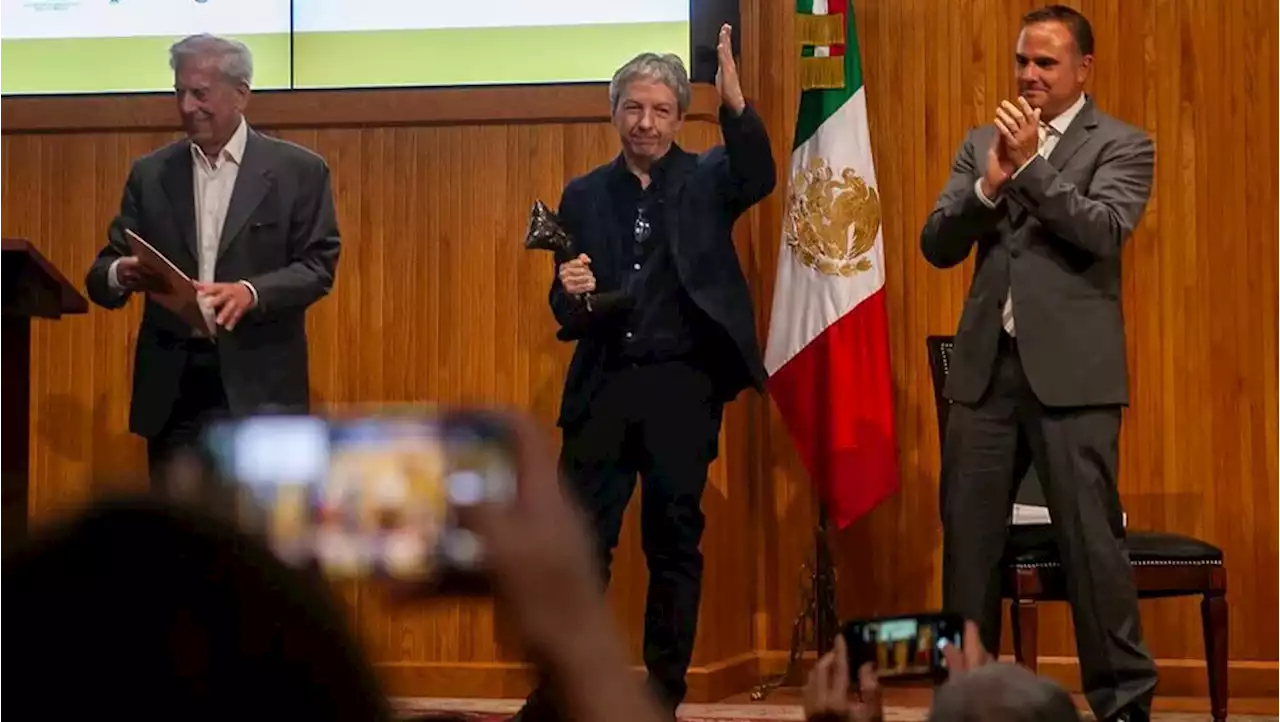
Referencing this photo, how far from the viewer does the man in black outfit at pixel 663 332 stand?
3953 millimetres

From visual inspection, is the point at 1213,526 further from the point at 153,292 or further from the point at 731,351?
the point at 153,292

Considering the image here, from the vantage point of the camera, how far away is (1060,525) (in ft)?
12.6

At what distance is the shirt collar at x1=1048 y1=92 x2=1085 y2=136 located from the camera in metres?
3.94

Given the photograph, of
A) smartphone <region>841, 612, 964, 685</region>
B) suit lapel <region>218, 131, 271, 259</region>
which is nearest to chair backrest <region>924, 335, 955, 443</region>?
suit lapel <region>218, 131, 271, 259</region>

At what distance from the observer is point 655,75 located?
159 inches

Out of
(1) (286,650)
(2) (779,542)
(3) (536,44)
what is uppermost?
(3) (536,44)

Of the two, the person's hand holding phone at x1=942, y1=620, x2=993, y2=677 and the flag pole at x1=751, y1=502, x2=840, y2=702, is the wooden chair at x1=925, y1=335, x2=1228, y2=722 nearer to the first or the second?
the flag pole at x1=751, y1=502, x2=840, y2=702

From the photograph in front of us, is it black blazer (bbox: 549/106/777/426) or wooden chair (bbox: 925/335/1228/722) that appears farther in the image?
wooden chair (bbox: 925/335/1228/722)

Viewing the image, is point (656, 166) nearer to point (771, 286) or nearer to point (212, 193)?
point (212, 193)

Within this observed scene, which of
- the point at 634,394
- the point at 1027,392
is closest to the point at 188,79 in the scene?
the point at 634,394

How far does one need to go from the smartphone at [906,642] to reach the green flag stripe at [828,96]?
11.8 ft

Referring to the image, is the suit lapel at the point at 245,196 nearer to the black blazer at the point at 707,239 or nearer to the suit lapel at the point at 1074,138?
the black blazer at the point at 707,239

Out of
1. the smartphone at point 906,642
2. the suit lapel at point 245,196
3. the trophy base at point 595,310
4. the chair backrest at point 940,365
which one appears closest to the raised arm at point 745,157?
the trophy base at point 595,310

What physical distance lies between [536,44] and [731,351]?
163 cm
